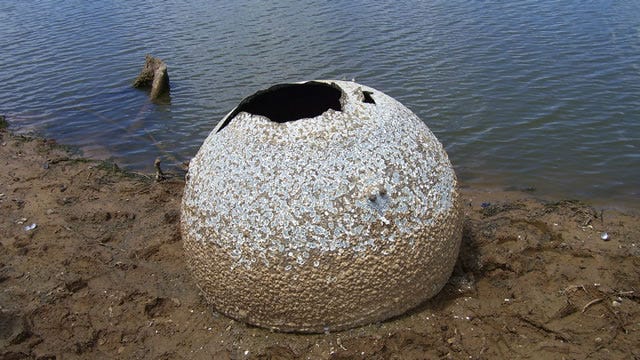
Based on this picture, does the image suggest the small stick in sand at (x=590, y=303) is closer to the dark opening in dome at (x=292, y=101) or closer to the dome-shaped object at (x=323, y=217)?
the dome-shaped object at (x=323, y=217)

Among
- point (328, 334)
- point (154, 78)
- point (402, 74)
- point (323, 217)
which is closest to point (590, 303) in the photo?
point (328, 334)

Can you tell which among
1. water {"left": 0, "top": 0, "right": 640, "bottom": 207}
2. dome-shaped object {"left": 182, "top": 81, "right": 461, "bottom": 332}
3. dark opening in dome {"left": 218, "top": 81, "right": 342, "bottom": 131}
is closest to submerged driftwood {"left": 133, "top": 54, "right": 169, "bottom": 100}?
water {"left": 0, "top": 0, "right": 640, "bottom": 207}

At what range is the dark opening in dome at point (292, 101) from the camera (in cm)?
405

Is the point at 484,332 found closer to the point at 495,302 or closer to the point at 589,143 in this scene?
the point at 495,302

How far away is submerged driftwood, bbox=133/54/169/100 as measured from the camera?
1048 cm

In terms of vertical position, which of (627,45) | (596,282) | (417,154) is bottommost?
(596,282)

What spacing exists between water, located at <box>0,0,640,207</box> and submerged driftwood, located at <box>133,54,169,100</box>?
23cm

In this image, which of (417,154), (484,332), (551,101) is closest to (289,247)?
(417,154)

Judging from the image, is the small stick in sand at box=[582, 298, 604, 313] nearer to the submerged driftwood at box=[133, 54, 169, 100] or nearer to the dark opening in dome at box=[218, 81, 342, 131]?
the dark opening in dome at box=[218, 81, 342, 131]

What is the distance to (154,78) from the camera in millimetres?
10734

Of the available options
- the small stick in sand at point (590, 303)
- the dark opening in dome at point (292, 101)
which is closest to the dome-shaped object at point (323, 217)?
the dark opening in dome at point (292, 101)

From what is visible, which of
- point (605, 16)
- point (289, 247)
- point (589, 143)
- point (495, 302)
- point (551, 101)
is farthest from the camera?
point (605, 16)

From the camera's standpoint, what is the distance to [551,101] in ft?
27.0

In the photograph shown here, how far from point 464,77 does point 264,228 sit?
684 centimetres
